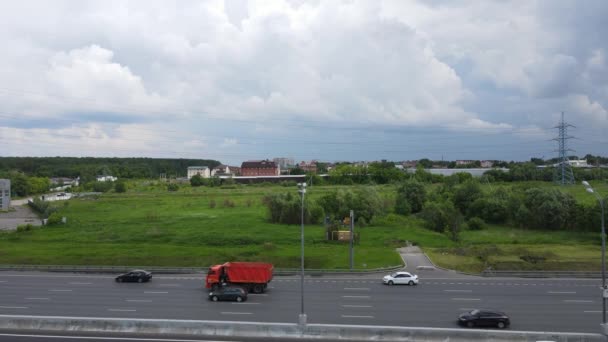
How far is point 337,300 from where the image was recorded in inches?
1148

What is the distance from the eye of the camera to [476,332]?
64.3 ft

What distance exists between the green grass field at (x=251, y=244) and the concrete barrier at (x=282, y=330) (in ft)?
66.7

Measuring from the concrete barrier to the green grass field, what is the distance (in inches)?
801

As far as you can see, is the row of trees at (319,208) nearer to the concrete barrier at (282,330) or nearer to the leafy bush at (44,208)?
the leafy bush at (44,208)

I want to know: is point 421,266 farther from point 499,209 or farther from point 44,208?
point 44,208

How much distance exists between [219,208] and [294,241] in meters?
32.2

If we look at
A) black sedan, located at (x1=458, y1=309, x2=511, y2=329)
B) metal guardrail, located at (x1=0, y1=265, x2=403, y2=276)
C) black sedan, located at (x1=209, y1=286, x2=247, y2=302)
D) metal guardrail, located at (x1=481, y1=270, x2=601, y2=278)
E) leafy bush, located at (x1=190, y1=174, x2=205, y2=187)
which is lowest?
metal guardrail, located at (x1=0, y1=265, x2=403, y2=276)

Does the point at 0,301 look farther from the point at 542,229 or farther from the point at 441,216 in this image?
the point at 542,229

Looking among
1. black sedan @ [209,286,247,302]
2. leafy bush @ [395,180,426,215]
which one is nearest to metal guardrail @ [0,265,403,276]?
black sedan @ [209,286,247,302]

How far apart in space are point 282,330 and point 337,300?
30.4ft

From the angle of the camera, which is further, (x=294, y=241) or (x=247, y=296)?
(x=294, y=241)

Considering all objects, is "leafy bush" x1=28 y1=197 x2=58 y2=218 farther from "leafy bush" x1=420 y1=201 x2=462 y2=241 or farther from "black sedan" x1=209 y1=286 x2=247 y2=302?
"leafy bush" x1=420 y1=201 x2=462 y2=241

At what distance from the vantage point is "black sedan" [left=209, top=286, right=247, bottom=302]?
29.0 m

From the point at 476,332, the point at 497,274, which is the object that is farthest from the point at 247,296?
the point at 497,274
